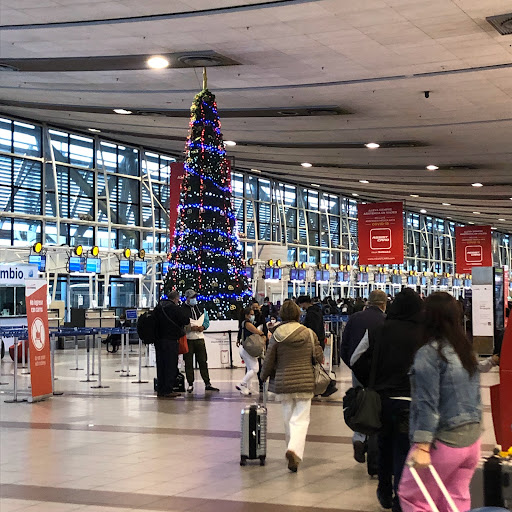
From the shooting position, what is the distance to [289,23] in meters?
14.4

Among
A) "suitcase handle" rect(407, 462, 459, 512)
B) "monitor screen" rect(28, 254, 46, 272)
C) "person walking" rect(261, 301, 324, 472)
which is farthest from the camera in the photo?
"monitor screen" rect(28, 254, 46, 272)

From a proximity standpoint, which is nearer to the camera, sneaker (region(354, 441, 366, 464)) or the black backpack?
sneaker (region(354, 441, 366, 464))

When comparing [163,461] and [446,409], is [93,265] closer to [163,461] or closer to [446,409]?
[163,461]

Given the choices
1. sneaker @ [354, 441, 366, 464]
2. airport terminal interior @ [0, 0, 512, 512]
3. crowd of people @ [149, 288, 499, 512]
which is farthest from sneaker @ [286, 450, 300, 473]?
sneaker @ [354, 441, 366, 464]

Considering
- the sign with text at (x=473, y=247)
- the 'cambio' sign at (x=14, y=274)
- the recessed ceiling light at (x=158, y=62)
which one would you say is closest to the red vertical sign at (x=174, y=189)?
the recessed ceiling light at (x=158, y=62)

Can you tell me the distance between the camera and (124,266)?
97.4 feet

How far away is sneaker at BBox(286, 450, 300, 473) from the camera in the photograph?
25.9 ft

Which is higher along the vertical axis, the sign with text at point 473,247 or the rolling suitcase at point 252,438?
the sign with text at point 473,247

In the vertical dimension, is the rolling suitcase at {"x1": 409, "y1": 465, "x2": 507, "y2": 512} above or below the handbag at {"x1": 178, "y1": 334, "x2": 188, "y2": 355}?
below

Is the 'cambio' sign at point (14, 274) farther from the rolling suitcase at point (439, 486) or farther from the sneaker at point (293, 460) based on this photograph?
the rolling suitcase at point (439, 486)

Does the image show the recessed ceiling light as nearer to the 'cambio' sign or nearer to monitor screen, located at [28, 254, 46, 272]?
the 'cambio' sign

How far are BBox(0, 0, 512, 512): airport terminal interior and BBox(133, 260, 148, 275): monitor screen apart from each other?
296 millimetres

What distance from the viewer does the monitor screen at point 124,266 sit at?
2955 centimetres

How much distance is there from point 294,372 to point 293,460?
0.79 metres
